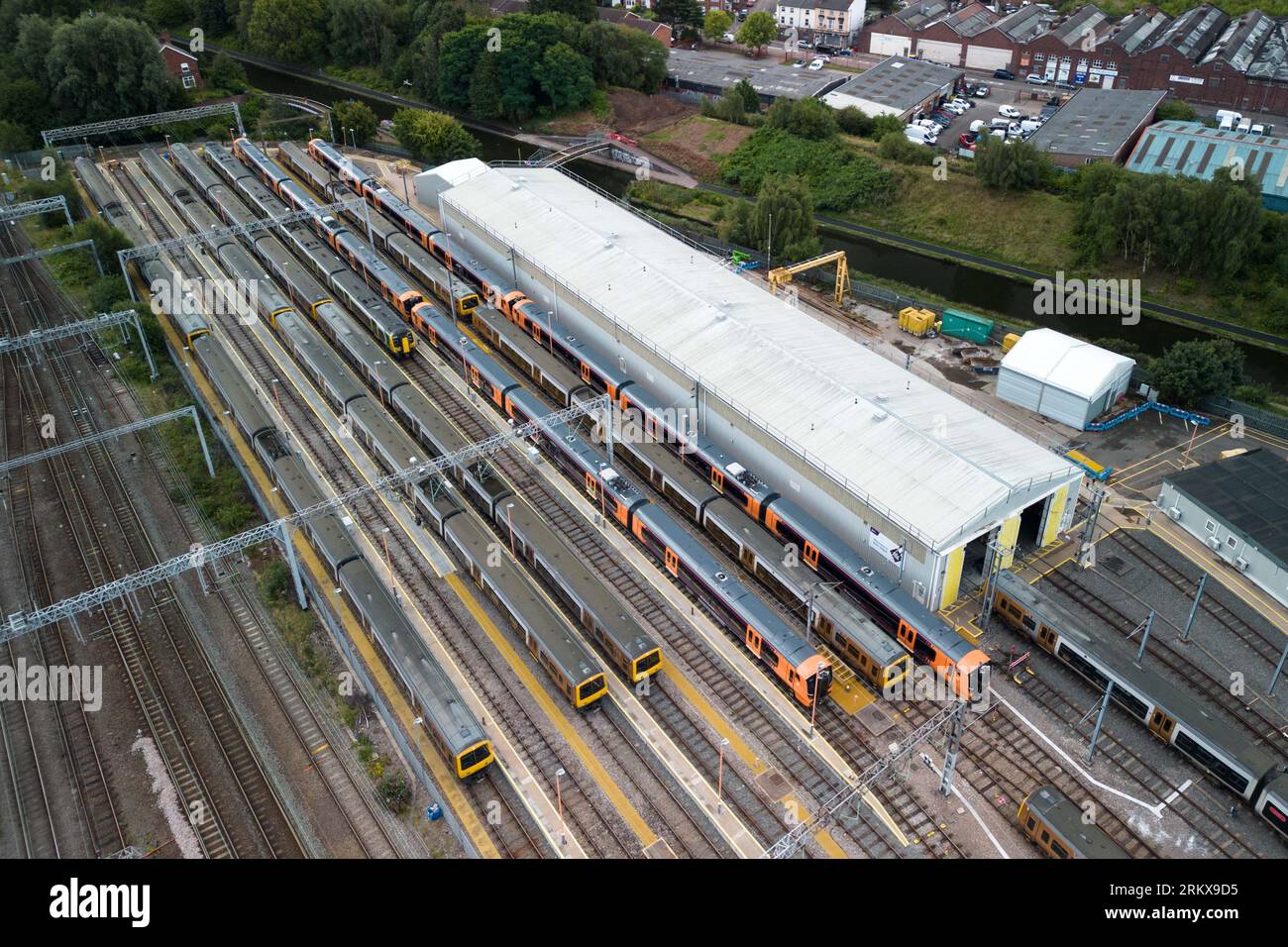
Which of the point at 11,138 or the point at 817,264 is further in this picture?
the point at 11,138

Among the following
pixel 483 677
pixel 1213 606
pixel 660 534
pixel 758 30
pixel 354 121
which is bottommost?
pixel 1213 606

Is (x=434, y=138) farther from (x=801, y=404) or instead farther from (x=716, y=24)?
(x=801, y=404)

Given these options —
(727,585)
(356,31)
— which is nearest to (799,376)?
(727,585)

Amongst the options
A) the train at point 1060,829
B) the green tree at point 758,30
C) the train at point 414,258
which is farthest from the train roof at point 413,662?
the green tree at point 758,30

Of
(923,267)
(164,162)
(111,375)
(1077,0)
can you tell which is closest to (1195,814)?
(923,267)

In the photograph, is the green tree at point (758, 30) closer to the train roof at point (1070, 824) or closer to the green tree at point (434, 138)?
the green tree at point (434, 138)

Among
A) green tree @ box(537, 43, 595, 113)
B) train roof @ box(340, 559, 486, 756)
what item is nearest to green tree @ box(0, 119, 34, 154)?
green tree @ box(537, 43, 595, 113)
